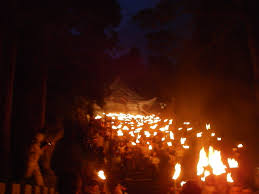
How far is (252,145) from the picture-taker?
11.1m

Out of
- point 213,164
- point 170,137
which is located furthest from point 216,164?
point 170,137

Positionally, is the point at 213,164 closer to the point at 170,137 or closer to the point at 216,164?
the point at 216,164

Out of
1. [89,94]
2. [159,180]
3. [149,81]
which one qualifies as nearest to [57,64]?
[89,94]

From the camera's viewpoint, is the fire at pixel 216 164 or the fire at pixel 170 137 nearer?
the fire at pixel 216 164

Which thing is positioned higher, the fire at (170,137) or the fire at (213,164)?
the fire at (170,137)

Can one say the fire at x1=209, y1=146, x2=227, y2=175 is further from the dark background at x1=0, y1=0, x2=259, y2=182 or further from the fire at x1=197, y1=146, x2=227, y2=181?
the dark background at x1=0, y1=0, x2=259, y2=182

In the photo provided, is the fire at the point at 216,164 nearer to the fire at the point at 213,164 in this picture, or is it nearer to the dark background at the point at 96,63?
the fire at the point at 213,164

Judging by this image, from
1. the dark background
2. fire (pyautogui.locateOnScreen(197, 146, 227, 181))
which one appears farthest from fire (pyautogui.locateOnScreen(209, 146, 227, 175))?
the dark background

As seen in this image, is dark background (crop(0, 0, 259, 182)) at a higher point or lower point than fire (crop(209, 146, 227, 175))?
higher

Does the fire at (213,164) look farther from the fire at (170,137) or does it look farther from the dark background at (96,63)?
the dark background at (96,63)

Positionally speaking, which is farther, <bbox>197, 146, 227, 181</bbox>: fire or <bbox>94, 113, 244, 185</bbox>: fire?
<bbox>94, 113, 244, 185</bbox>: fire

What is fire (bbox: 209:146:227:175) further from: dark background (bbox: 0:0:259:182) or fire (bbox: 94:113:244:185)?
dark background (bbox: 0:0:259:182)

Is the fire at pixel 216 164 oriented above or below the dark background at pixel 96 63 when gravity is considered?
below

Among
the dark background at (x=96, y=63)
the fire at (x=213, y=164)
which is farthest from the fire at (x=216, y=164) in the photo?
the dark background at (x=96, y=63)
